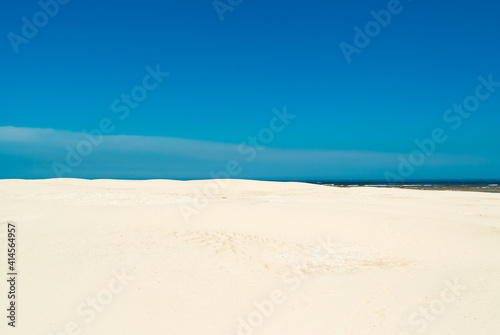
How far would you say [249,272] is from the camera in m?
7.92

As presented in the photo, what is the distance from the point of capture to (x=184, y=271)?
767cm

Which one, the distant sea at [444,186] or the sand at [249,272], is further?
the distant sea at [444,186]

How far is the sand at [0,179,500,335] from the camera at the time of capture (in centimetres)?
569

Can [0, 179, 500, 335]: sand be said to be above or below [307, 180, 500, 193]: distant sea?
below

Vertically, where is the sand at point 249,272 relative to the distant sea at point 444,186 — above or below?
below

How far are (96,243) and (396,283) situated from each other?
7402 mm

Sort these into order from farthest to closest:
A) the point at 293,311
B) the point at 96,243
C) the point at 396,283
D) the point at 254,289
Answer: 1. the point at 96,243
2. the point at 396,283
3. the point at 254,289
4. the point at 293,311

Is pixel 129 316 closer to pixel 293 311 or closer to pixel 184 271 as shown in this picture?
pixel 184 271

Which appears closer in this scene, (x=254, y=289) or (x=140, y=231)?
(x=254, y=289)

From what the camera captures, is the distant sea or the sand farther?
the distant sea

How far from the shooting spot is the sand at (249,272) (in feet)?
18.7

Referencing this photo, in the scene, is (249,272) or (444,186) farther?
(444,186)

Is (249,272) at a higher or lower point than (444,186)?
lower

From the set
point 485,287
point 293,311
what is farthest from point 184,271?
point 485,287
